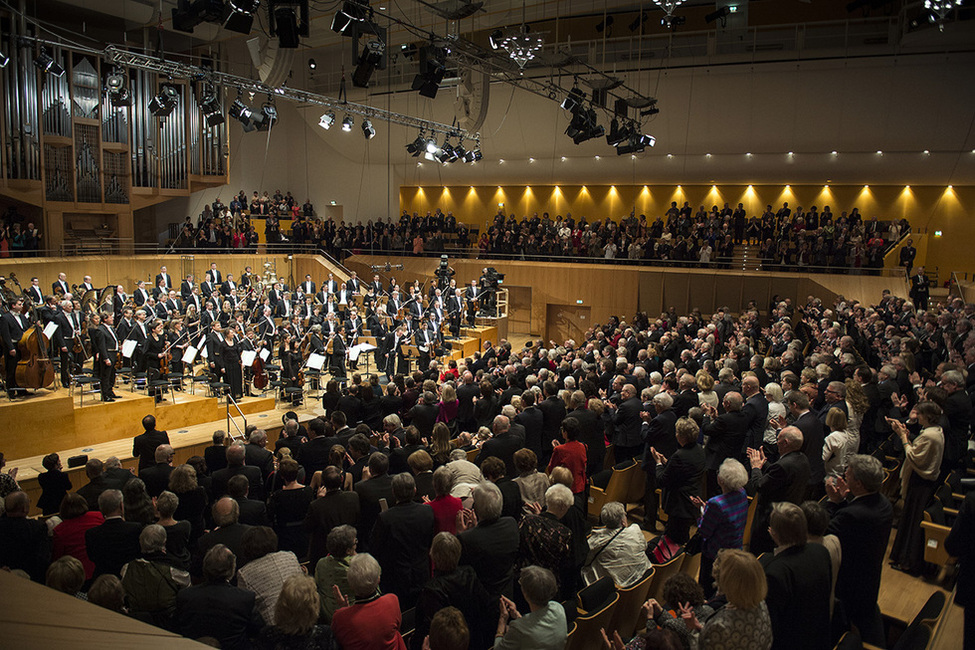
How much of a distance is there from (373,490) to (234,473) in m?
1.27

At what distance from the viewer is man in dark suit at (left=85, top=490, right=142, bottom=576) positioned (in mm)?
3748

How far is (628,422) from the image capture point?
617cm

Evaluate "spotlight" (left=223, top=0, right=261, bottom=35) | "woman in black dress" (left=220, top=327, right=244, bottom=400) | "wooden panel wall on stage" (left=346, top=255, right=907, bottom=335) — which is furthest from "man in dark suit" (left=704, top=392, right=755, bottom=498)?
"wooden panel wall on stage" (left=346, top=255, right=907, bottom=335)

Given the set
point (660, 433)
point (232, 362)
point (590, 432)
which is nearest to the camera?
point (660, 433)

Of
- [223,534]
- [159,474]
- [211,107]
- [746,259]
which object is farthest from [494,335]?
[223,534]

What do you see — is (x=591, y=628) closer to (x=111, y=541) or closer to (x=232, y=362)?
→ (x=111, y=541)

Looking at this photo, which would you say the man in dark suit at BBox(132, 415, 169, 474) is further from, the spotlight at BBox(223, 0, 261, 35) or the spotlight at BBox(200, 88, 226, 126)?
the spotlight at BBox(200, 88, 226, 126)

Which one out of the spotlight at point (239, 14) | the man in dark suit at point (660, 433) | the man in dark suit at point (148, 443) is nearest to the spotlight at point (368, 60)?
the spotlight at point (239, 14)

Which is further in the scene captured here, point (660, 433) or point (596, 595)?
point (660, 433)

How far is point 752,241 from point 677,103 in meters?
4.32

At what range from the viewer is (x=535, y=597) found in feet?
8.95

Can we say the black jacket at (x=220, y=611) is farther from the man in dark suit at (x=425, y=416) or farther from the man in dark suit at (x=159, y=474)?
the man in dark suit at (x=425, y=416)

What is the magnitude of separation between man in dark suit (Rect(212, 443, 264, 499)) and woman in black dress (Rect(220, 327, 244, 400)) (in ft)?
20.5

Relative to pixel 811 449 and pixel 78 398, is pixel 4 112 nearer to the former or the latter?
pixel 78 398
